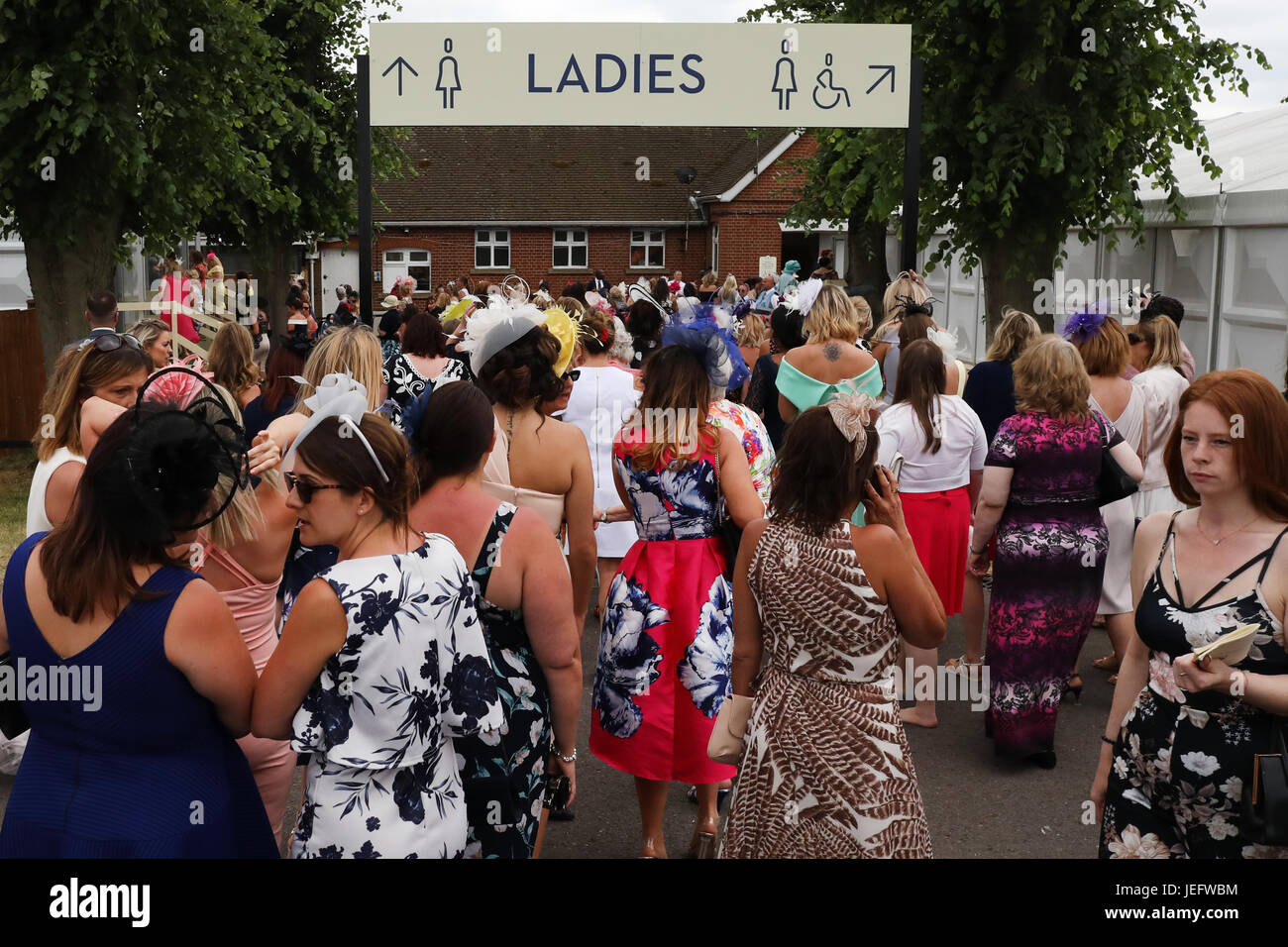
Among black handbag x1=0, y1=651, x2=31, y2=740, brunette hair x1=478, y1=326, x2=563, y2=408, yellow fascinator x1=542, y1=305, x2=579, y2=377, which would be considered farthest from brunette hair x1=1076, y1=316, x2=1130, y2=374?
black handbag x1=0, y1=651, x2=31, y2=740

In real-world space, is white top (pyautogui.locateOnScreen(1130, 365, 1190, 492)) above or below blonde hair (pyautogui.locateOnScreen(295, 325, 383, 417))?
below

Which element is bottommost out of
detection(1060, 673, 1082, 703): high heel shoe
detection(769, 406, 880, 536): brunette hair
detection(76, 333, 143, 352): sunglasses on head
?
detection(1060, 673, 1082, 703): high heel shoe

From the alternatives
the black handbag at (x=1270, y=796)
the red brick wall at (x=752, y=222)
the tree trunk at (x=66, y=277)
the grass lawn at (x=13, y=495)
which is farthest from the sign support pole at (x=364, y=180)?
the red brick wall at (x=752, y=222)

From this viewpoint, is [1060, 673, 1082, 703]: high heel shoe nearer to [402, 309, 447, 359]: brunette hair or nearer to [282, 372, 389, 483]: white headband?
[402, 309, 447, 359]: brunette hair

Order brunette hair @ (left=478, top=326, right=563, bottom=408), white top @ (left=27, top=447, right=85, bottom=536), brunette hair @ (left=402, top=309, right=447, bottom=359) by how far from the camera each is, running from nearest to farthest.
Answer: brunette hair @ (left=478, top=326, right=563, bottom=408) → white top @ (left=27, top=447, right=85, bottom=536) → brunette hair @ (left=402, top=309, right=447, bottom=359)

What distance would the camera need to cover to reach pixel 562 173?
1758 inches

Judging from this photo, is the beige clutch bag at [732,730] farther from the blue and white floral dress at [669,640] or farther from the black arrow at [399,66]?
the black arrow at [399,66]

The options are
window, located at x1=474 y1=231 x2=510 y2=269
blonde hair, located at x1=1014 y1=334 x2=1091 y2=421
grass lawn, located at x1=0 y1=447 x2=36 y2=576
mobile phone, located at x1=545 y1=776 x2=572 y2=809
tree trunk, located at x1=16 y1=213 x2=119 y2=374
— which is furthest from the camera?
window, located at x1=474 y1=231 x2=510 y2=269

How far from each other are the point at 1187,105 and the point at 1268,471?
39.7 ft

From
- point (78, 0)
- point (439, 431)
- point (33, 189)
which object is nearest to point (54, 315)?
point (33, 189)

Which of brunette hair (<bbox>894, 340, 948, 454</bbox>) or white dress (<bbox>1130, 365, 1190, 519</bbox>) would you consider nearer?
brunette hair (<bbox>894, 340, 948, 454</bbox>)

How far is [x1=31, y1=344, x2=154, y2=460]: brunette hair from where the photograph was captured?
4820 millimetres

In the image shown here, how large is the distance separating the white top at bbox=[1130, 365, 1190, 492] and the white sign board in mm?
3720

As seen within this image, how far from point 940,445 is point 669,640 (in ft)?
8.27
